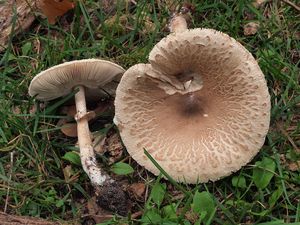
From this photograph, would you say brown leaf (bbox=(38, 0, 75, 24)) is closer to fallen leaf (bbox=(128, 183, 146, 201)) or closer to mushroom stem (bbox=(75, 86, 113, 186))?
mushroom stem (bbox=(75, 86, 113, 186))

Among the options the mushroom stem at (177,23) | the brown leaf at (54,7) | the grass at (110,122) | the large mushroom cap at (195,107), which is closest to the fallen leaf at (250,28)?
the grass at (110,122)

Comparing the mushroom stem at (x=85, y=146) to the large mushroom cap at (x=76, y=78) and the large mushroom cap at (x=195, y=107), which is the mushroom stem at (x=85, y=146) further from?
the large mushroom cap at (x=195, y=107)

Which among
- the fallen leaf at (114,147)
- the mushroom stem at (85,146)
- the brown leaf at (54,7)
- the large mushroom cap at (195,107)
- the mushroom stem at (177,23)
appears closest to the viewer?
the large mushroom cap at (195,107)

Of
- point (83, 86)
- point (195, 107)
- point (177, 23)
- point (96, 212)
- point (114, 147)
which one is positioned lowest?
point (96, 212)

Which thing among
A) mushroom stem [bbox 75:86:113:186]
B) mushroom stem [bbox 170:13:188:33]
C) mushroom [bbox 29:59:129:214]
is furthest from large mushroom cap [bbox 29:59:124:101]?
mushroom stem [bbox 170:13:188:33]

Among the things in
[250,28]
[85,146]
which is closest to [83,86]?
[85,146]

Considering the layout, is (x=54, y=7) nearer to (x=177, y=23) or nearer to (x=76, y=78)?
(x=76, y=78)
